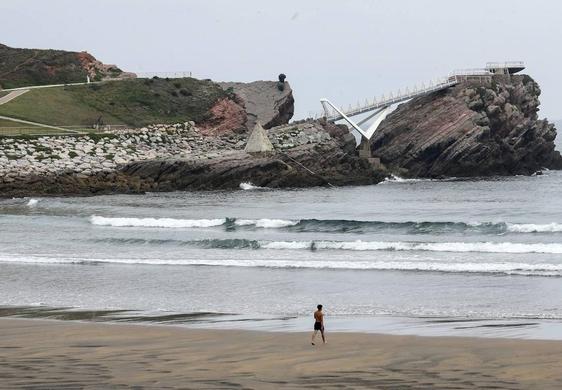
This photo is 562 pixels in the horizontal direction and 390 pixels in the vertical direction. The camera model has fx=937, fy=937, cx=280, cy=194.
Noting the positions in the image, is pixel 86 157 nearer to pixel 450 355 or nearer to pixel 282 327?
pixel 282 327

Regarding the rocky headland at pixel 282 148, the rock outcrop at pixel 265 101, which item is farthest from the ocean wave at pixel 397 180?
the rock outcrop at pixel 265 101

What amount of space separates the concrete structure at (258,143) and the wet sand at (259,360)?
56323mm

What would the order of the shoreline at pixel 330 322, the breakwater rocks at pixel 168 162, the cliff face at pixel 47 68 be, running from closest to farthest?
the shoreline at pixel 330 322 < the breakwater rocks at pixel 168 162 < the cliff face at pixel 47 68

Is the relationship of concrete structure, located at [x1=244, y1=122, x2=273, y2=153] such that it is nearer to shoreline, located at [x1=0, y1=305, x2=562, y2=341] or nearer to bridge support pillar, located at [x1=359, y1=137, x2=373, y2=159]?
bridge support pillar, located at [x1=359, y1=137, x2=373, y2=159]

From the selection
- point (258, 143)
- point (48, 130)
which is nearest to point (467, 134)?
point (258, 143)

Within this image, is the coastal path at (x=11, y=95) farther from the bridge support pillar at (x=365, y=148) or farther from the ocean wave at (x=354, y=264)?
the ocean wave at (x=354, y=264)

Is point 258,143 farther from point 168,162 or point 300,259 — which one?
point 300,259

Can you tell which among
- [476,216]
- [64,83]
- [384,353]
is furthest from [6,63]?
[384,353]

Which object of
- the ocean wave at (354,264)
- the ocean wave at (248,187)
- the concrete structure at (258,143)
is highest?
the concrete structure at (258,143)

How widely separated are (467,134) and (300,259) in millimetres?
50848

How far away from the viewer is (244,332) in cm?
2189

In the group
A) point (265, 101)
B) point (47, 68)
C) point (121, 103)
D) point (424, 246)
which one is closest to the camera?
point (424, 246)

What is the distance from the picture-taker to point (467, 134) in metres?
84.8

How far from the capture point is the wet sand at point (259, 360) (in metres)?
16.1
